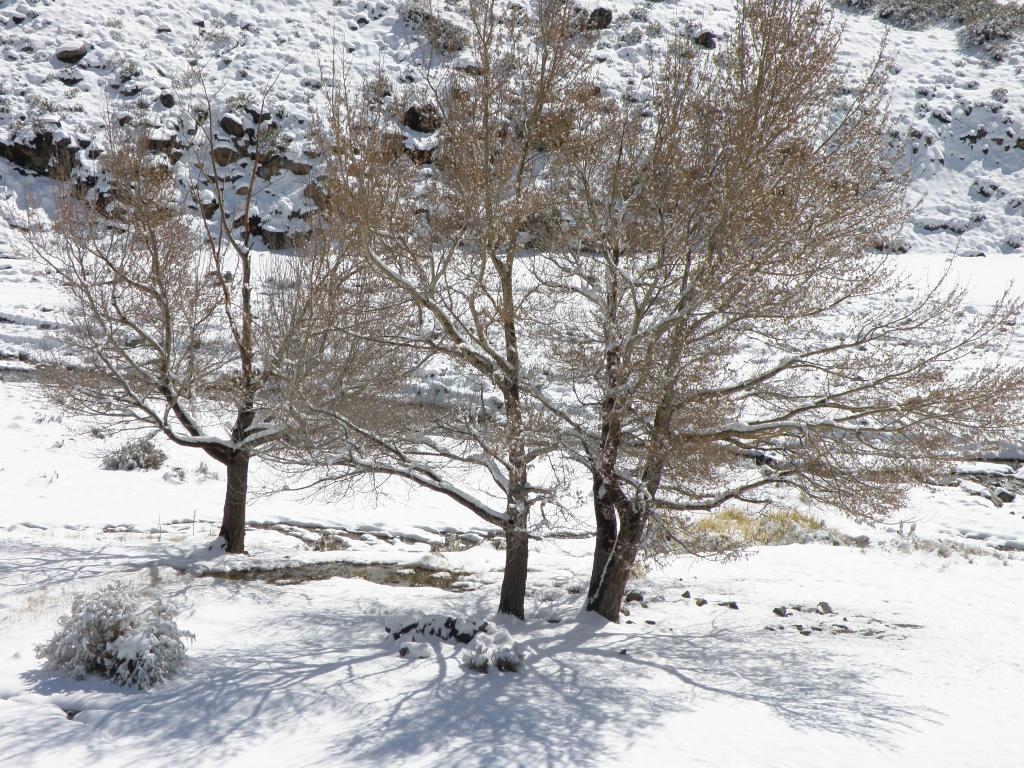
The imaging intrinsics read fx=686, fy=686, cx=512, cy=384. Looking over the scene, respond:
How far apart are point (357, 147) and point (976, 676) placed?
799 cm

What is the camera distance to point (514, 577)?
305 inches

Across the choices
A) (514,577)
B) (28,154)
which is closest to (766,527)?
(514,577)

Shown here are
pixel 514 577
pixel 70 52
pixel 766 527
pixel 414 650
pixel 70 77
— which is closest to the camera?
pixel 414 650

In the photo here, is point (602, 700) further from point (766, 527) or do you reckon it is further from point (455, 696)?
point (766, 527)

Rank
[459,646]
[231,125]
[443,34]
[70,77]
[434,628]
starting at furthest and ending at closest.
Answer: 1. [70,77]
2. [231,125]
3. [443,34]
4. [434,628]
5. [459,646]

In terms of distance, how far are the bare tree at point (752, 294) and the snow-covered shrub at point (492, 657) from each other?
159cm

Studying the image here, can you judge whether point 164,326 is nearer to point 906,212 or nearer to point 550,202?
point 550,202

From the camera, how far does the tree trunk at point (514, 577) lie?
7605mm

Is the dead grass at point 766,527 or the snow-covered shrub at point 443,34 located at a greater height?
the snow-covered shrub at point 443,34

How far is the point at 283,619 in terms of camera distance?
758 centimetres

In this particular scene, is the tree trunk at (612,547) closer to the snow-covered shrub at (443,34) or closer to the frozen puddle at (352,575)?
the frozen puddle at (352,575)

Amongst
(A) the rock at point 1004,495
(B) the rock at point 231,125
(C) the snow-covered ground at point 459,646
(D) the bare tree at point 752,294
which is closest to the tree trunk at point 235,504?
(C) the snow-covered ground at point 459,646

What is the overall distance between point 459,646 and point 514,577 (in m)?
1.22

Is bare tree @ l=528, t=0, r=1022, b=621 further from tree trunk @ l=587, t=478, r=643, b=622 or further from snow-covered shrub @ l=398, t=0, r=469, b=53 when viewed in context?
snow-covered shrub @ l=398, t=0, r=469, b=53
